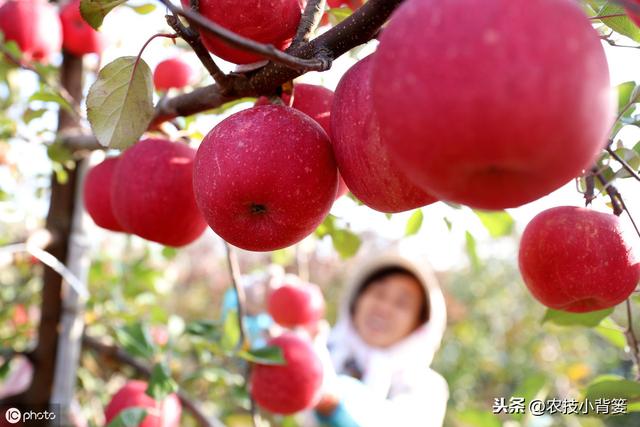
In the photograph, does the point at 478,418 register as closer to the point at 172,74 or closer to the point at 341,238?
the point at 341,238

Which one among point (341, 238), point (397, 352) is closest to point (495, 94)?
point (341, 238)

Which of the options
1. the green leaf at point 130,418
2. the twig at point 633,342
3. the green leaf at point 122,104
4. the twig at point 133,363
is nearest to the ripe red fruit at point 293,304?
the twig at point 133,363

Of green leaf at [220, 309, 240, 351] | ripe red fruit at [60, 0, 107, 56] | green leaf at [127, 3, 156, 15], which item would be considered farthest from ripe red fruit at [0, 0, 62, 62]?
green leaf at [220, 309, 240, 351]

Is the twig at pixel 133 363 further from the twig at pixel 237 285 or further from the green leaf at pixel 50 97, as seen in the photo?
the green leaf at pixel 50 97

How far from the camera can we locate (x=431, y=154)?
316 mm

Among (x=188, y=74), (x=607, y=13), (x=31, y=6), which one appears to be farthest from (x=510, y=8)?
(x=31, y=6)

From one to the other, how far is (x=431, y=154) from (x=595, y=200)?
528 mm

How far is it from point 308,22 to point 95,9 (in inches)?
8.8

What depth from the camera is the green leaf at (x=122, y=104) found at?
608mm

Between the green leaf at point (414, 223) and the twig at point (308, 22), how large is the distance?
744 mm

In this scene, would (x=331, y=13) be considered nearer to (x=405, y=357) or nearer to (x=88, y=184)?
(x=88, y=184)

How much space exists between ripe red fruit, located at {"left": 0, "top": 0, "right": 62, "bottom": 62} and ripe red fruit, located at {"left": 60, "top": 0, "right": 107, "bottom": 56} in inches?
2.0

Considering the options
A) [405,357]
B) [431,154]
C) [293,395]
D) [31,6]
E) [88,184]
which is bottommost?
[405,357]

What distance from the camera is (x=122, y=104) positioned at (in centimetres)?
62
